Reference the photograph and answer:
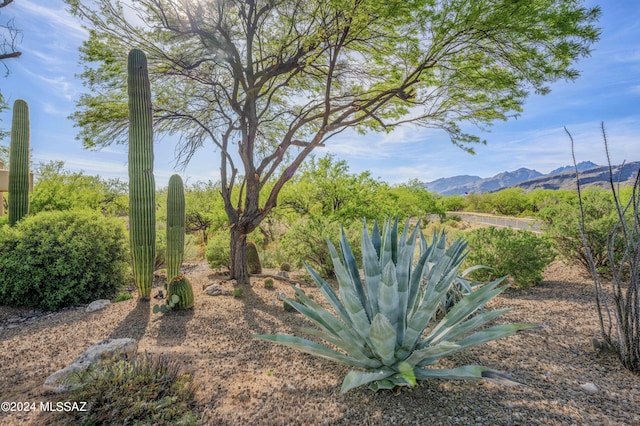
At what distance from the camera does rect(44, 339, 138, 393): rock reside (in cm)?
258

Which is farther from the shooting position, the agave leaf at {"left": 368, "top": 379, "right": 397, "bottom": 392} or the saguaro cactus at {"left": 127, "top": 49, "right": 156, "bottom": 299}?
the saguaro cactus at {"left": 127, "top": 49, "right": 156, "bottom": 299}

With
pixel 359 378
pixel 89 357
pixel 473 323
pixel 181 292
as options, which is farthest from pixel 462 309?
pixel 181 292

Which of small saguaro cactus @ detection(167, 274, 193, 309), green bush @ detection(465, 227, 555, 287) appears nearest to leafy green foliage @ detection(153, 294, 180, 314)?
small saguaro cactus @ detection(167, 274, 193, 309)

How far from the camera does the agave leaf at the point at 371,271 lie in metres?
2.56

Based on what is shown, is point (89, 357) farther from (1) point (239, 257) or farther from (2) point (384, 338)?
(1) point (239, 257)

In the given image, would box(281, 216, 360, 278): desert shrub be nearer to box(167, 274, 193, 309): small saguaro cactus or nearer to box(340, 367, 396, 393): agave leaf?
box(167, 274, 193, 309): small saguaro cactus

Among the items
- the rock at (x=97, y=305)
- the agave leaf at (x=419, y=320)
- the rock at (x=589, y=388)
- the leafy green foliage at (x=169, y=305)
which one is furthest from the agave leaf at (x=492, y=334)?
the rock at (x=97, y=305)

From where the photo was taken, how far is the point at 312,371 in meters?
2.86

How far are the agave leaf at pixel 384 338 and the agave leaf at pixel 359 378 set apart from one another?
97 mm

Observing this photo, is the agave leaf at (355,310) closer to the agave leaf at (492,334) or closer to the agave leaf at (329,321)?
the agave leaf at (329,321)

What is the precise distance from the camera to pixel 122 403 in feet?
6.95

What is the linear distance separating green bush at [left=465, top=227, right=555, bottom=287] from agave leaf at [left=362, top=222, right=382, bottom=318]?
4.17m

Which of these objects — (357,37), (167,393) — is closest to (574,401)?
(167,393)

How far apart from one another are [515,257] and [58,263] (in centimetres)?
850
